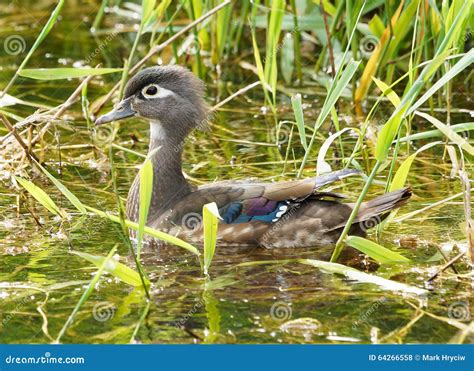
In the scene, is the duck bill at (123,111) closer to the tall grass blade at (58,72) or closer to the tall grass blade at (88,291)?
the tall grass blade at (58,72)

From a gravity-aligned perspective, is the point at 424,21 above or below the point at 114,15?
above

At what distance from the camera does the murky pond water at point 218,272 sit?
5.70m

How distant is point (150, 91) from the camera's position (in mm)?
8008

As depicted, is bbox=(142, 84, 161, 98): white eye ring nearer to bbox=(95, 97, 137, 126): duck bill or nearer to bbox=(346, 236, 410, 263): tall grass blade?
bbox=(95, 97, 137, 126): duck bill

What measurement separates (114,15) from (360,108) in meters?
4.94

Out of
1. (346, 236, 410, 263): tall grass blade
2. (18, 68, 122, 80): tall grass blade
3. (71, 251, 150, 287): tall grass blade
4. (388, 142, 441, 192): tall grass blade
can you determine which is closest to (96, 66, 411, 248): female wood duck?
(388, 142, 441, 192): tall grass blade

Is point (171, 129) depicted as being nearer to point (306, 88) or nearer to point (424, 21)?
point (424, 21)

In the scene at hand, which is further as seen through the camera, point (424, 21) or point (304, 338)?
point (424, 21)

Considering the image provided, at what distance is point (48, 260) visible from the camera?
6.90 meters

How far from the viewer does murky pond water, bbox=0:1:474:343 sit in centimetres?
570

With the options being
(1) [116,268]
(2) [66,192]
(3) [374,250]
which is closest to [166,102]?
(2) [66,192]

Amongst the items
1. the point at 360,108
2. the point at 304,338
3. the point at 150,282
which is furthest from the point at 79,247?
the point at 360,108

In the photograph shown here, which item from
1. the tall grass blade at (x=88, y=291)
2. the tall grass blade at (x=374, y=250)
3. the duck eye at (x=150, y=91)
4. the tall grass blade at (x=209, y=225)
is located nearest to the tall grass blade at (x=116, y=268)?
the tall grass blade at (x=88, y=291)

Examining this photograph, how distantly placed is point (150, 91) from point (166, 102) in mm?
159
